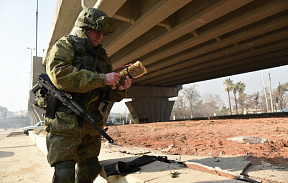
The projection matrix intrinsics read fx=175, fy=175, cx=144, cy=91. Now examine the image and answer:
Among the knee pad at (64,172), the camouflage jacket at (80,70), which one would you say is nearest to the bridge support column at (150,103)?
the camouflage jacket at (80,70)

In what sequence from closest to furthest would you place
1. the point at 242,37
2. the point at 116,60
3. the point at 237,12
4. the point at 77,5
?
the point at 237,12 < the point at 77,5 < the point at 242,37 < the point at 116,60

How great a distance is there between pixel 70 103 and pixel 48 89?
0.38 meters

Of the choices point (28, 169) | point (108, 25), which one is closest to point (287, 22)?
point (108, 25)

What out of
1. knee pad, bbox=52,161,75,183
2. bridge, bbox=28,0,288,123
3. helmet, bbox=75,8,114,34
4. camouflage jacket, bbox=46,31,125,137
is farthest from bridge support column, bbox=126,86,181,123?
knee pad, bbox=52,161,75,183

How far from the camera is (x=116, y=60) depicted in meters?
12.5

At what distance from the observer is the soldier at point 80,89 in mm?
1599

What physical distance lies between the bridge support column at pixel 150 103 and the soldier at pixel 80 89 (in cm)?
1912

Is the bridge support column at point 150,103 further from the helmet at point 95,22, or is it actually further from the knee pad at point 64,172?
the knee pad at point 64,172

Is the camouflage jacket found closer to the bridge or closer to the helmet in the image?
the helmet

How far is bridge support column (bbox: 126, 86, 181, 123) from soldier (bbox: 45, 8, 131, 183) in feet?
62.7

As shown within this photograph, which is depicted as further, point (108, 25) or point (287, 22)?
point (287, 22)

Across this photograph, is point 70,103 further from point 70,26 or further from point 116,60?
point 116,60

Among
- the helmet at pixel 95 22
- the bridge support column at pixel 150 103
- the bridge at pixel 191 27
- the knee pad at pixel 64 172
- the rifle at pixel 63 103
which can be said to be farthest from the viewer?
the bridge support column at pixel 150 103

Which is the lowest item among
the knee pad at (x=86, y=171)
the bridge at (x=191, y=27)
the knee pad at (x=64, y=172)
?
the knee pad at (x=86, y=171)
